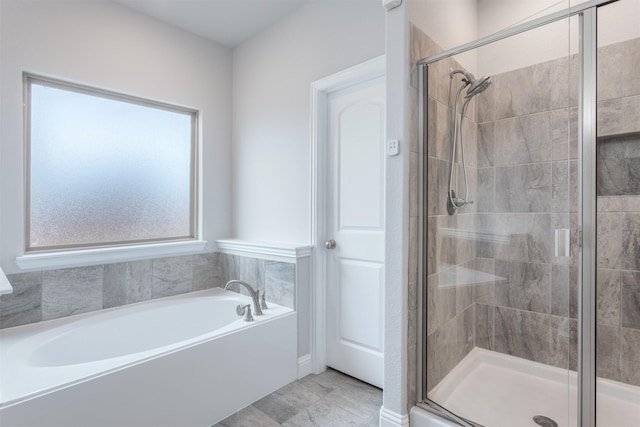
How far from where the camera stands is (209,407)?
1.80m

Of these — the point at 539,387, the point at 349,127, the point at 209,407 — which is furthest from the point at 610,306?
the point at 209,407

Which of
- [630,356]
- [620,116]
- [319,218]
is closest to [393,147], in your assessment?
[319,218]

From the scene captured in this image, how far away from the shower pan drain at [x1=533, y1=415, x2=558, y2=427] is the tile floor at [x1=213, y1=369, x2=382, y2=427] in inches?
30.7

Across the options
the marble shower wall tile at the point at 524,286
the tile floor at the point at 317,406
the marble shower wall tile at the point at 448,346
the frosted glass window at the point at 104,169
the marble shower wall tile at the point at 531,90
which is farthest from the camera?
the frosted glass window at the point at 104,169

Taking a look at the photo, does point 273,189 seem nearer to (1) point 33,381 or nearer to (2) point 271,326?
(2) point 271,326

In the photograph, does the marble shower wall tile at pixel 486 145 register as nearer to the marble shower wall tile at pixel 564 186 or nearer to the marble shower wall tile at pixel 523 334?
the marble shower wall tile at pixel 564 186

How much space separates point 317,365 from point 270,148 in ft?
5.72

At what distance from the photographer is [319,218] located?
2379 mm

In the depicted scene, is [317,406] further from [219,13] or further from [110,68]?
[219,13]

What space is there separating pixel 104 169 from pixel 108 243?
560mm

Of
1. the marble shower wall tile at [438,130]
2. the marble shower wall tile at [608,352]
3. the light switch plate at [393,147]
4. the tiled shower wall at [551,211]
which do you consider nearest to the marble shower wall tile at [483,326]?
the tiled shower wall at [551,211]

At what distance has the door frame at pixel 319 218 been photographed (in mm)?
2361

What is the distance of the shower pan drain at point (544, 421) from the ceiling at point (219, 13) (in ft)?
9.54

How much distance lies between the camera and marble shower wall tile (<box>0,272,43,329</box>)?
1.94 metres
